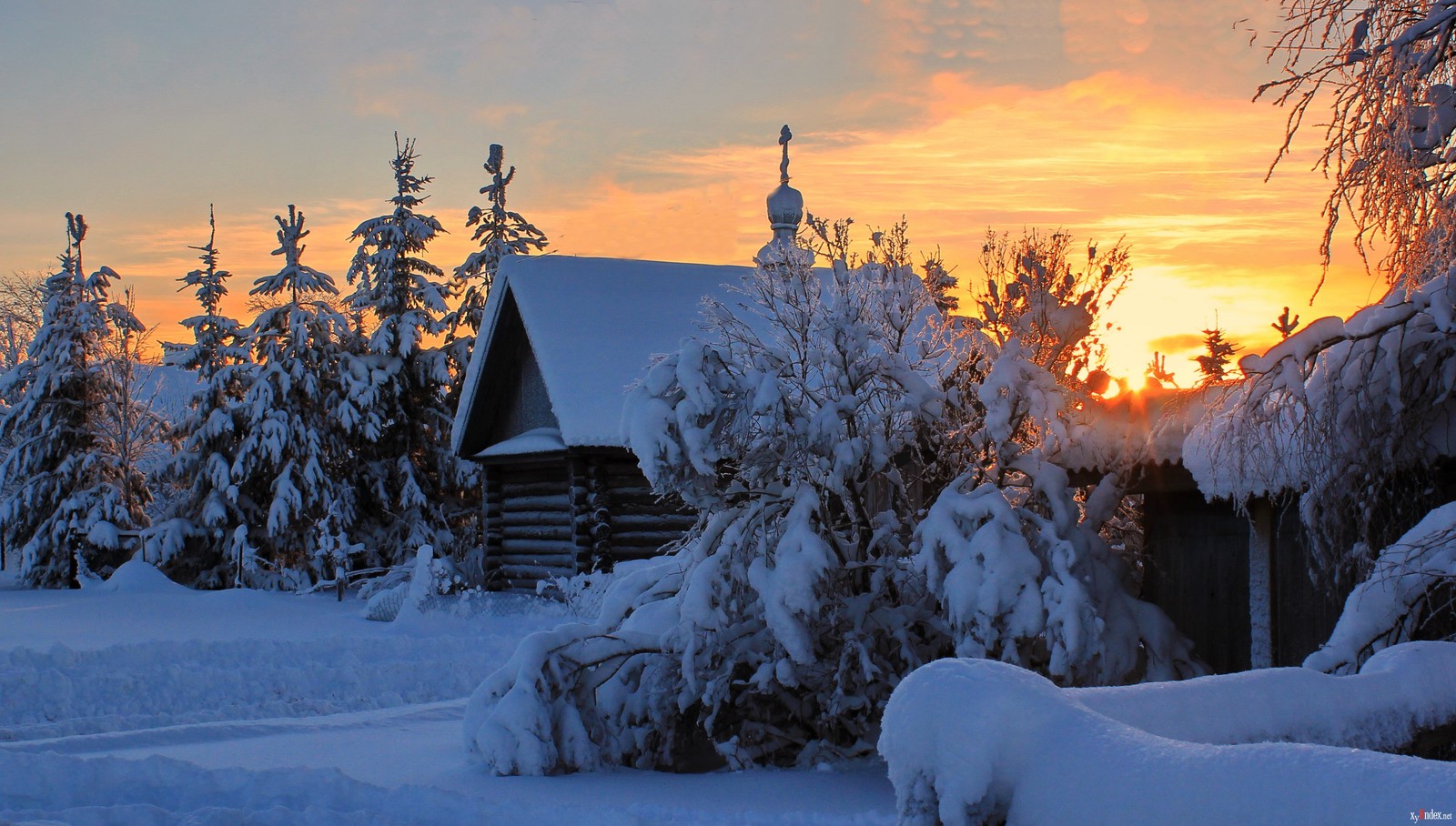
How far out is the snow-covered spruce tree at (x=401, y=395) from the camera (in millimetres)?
27484

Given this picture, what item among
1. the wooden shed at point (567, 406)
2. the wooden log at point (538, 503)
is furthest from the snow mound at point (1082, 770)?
the wooden log at point (538, 503)

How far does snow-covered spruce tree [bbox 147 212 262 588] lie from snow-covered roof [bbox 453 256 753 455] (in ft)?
23.3

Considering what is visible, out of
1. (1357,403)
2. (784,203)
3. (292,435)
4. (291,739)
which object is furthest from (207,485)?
(1357,403)

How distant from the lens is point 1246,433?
747cm

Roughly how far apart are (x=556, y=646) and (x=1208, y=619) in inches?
231

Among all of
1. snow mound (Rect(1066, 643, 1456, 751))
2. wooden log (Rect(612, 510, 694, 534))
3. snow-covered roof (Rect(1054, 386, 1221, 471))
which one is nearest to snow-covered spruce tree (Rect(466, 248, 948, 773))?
snow-covered roof (Rect(1054, 386, 1221, 471))

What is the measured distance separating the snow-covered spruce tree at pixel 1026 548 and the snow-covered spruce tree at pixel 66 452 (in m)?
23.8

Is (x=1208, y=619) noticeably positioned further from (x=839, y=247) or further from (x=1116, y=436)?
(x=839, y=247)

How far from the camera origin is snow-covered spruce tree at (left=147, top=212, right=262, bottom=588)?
26.4 m

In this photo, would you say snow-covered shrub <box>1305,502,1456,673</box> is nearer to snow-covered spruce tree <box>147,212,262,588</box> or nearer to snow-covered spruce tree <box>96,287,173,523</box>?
snow-covered spruce tree <box>147,212,262,588</box>

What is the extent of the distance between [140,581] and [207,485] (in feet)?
12.0

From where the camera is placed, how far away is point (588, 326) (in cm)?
2148

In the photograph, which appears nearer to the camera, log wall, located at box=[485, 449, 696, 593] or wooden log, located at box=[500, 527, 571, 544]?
log wall, located at box=[485, 449, 696, 593]

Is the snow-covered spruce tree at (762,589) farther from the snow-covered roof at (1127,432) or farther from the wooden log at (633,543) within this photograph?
the wooden log at (633,543)
